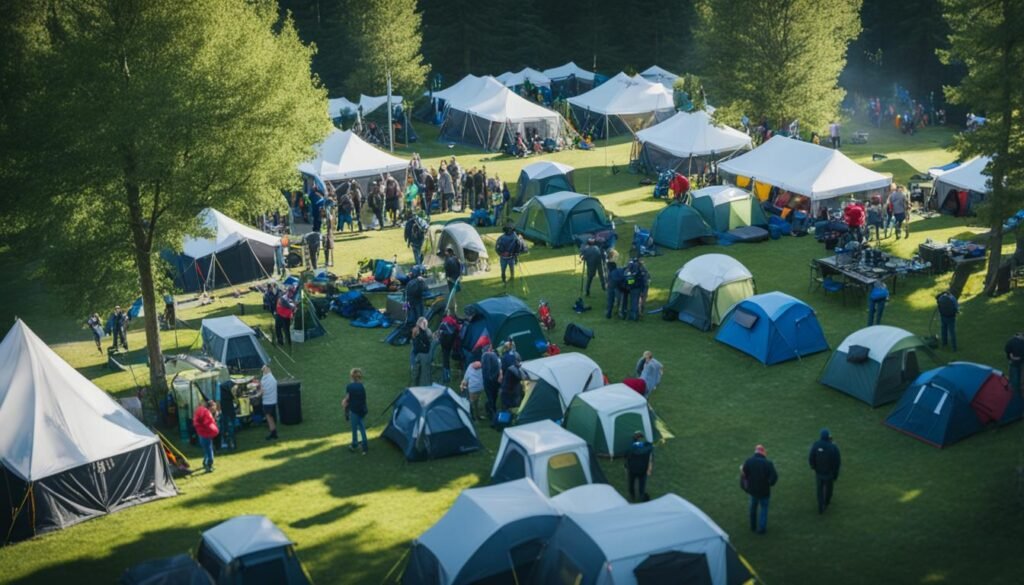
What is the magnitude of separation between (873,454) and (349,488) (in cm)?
823

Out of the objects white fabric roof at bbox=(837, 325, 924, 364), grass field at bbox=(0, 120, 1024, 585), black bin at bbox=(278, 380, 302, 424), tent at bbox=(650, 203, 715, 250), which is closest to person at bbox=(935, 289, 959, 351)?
grass field at bbox=(0, 120, 1024, 585)

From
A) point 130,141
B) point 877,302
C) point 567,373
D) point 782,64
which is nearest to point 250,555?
point 567,373

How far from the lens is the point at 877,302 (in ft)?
66.6

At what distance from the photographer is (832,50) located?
117ft

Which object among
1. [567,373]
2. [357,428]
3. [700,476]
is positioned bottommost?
[700,476]

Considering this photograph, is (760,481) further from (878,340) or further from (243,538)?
(243,538)

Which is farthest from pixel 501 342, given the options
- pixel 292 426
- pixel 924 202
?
pixel 924 202

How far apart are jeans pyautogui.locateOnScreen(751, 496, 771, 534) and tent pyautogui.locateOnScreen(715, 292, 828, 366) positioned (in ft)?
19.9

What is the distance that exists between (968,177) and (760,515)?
19.1 meters

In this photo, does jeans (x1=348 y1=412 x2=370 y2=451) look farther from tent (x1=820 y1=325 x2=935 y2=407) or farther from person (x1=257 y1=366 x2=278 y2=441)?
tent (x1=820 y1=325 x2=935 y2=407)

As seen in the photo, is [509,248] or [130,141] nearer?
[130,141]

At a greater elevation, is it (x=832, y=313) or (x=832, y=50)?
(x=832, y=50)

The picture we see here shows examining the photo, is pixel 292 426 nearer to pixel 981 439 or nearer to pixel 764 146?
pixel 981 439

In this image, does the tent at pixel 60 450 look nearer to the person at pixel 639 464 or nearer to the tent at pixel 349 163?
the person at pixel 639 464
